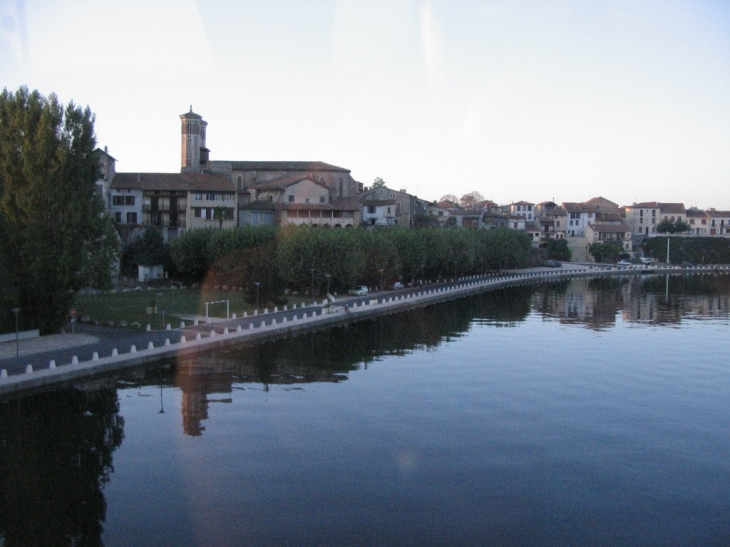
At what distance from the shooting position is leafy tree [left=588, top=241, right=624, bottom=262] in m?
113

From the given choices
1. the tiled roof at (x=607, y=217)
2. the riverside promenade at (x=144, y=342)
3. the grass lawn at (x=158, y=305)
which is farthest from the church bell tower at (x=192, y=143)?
the tiled roof at (x=607, y=217)

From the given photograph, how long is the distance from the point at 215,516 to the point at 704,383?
21611mm

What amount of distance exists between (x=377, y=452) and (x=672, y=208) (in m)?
126

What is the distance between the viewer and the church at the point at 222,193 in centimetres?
7050

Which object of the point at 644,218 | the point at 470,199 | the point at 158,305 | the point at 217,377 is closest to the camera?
the point at 217,377

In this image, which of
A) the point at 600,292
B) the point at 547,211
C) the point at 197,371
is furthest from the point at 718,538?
the point at 547,211

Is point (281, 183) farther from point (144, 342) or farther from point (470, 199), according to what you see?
point (470, 199)

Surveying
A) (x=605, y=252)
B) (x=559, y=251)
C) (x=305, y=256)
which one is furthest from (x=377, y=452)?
A: (x=605, y=252)

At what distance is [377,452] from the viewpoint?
19984 mm

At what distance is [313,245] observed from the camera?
55.1 meters

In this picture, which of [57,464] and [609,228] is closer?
[57,464]

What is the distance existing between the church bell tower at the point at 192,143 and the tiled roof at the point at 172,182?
1327 cm

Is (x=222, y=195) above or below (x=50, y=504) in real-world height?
above

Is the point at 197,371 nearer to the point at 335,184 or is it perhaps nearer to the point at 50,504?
the point at 50,504
